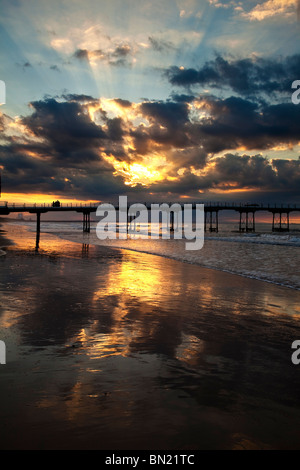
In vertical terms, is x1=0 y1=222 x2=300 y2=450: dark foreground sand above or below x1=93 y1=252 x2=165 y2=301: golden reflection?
above

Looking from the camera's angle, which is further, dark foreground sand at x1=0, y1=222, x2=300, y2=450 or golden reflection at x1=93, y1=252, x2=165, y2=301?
golden reflection at x1=93, y1=252, x2=165, y2=301

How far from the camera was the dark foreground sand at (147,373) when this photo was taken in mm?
3537

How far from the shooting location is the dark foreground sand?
3.54 metres

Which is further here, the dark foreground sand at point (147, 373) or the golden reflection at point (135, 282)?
the golden reflection at point (135, 282)

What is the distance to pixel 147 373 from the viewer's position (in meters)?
5.08

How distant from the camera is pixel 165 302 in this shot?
10.3 metres

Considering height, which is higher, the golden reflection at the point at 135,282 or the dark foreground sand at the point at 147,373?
the dark foreground sand at the point at 147,373

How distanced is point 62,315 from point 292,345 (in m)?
5.76

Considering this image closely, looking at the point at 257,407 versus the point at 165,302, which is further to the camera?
the point at 165,302

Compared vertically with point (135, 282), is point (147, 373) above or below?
above

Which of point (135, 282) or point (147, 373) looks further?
point (135, 282)

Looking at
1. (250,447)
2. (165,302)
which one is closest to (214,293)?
(165,302)
